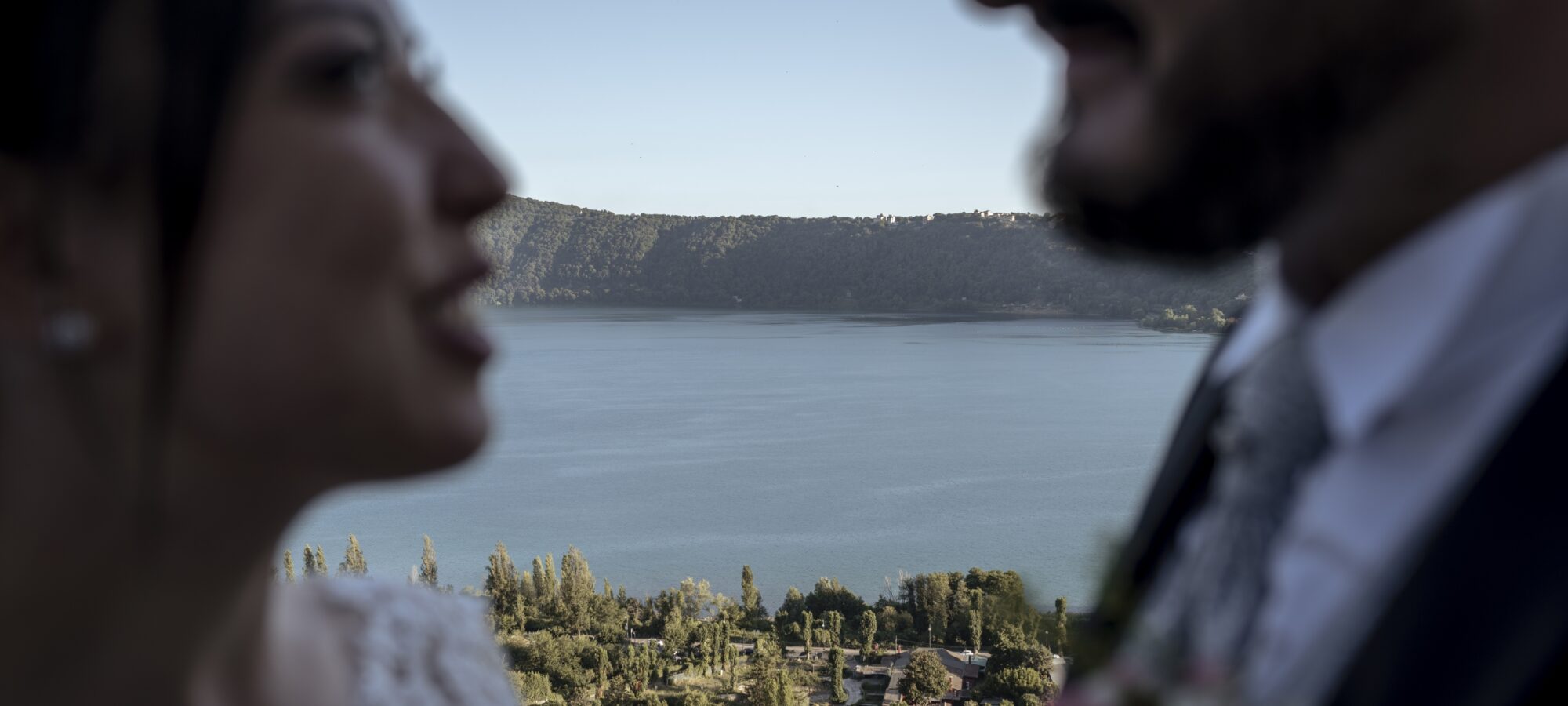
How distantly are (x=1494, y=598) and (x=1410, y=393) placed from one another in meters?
0.21

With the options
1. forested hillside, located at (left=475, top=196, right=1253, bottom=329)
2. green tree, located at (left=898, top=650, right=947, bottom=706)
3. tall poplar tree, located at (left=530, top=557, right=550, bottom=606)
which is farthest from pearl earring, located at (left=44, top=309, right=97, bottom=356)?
forested hillside, located at (left=475, top=196, right=1253, bottom=329)

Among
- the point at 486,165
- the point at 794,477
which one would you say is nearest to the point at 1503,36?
the point at 486,165

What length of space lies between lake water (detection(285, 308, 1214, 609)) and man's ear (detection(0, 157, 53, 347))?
33.6 metres

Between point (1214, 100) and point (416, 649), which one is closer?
point (1214, 100)

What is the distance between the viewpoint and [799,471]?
59156 millimetres

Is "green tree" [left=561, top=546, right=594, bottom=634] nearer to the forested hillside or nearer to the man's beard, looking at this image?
the forested hillside

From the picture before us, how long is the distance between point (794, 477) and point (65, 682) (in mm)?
57534

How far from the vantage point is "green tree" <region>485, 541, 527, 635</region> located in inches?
1490

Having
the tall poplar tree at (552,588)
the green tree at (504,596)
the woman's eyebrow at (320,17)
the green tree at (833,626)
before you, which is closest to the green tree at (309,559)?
the green tree at (504,596)

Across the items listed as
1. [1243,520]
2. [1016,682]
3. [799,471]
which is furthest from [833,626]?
[1243,520]

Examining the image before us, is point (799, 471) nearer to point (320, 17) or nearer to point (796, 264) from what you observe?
point (796, 264)

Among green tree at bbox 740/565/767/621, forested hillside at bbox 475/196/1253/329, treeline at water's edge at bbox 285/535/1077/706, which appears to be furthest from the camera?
forested hillside at bbox 475/196/1253/329

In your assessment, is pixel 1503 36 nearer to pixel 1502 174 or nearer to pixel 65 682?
pixel 1502 174

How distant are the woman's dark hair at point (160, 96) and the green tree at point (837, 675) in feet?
105
